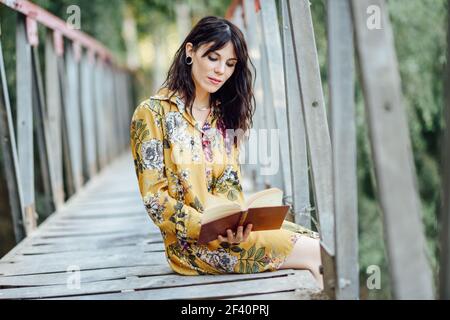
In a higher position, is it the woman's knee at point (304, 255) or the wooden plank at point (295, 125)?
the wooden plank at point (295, 125)

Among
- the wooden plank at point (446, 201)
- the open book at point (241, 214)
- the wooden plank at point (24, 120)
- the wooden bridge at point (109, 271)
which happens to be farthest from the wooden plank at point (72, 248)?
the wooden plank at point (446, 201)

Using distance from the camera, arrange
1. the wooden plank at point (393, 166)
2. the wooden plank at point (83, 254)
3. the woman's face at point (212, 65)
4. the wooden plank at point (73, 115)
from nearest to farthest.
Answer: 1. the wooden plank at point (393, 166)
2. the woman's face at point (212, 65)
3. the wooden plank at point (83, 254)
4. the wooden plank at point (73, 115)

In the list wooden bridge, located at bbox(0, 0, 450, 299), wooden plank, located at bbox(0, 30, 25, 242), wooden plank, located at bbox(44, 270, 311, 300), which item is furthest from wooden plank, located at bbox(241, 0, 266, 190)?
wooden plank, located at bbox(44, 270, 311, 300)

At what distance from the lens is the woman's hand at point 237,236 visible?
6.59ft

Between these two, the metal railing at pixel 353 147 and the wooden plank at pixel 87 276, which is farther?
the wooden plank at pixel 87 276

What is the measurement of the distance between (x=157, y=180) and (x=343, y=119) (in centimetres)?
A: 79

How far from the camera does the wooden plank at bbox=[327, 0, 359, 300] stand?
5.26 ft

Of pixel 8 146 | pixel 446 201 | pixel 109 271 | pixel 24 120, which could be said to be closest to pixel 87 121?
pixel 24 120

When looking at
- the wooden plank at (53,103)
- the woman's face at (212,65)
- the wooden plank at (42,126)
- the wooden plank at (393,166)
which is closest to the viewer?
the wooden plank at (393,166)

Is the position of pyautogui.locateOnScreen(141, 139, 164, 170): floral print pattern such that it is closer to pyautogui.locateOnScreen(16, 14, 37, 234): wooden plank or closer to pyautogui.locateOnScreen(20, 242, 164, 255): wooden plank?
pyautogui.locateOnScreen(20, 242, 164, 255): wooden plank

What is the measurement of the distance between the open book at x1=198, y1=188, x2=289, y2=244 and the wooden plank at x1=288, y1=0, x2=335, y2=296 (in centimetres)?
13

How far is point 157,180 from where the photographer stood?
215 cm

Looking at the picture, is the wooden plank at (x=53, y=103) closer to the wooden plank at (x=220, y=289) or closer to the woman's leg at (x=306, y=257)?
the wooden plank at (x=220, y=289)

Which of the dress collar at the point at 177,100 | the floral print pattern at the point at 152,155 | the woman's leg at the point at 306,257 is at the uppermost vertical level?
the dress collar at the point at 177,100
